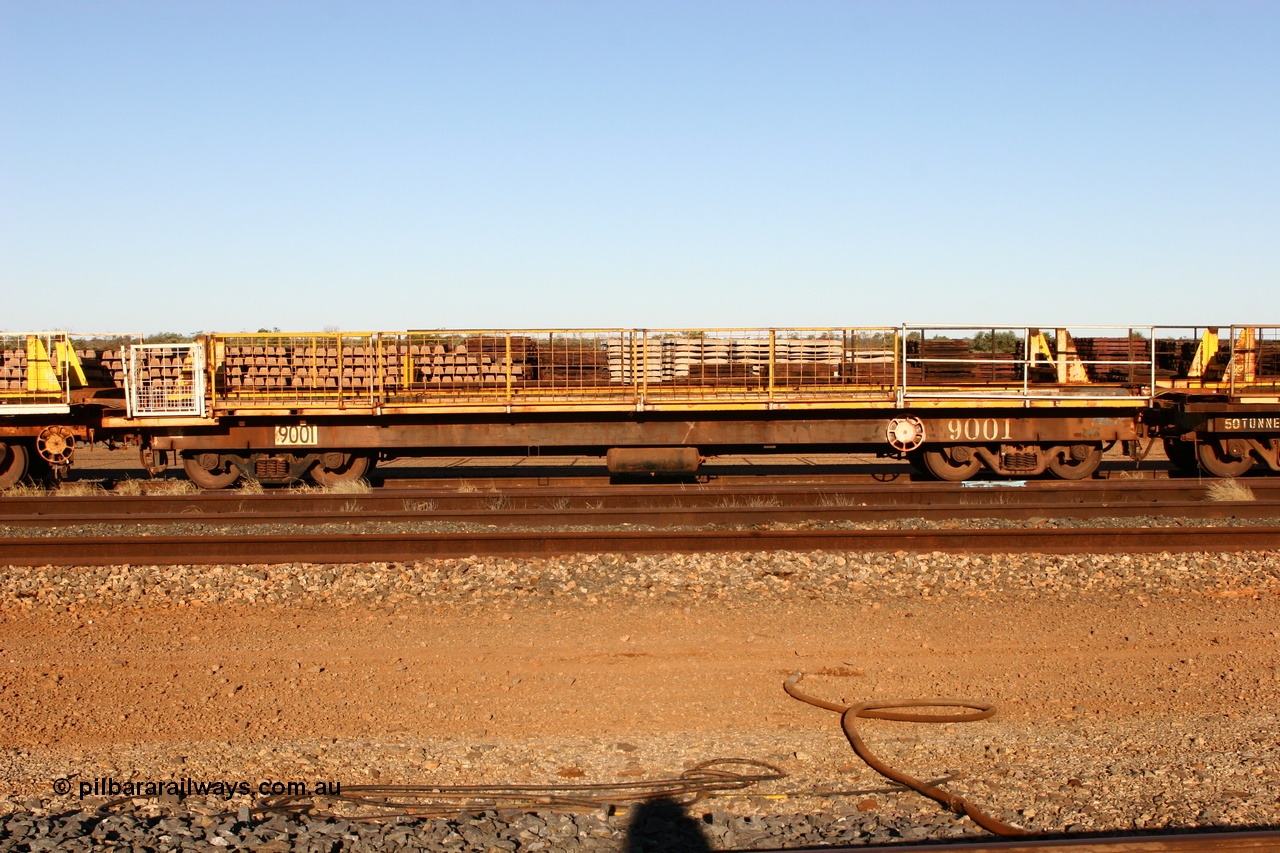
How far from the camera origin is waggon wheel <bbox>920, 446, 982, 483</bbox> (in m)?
15.7

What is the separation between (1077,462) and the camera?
1578cm

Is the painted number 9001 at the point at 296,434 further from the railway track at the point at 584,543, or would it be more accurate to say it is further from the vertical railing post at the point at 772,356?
the vertical railing post at the point at 772,356

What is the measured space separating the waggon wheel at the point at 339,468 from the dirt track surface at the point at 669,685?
6.20m

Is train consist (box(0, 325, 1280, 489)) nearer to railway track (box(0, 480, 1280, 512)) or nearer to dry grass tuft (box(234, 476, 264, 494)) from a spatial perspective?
dry grass tuft (box(234, 476, 264, 494))

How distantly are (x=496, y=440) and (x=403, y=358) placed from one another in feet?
7.28

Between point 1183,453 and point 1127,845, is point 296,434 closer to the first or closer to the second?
point 1127,845

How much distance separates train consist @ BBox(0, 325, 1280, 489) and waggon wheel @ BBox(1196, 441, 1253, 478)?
27mm

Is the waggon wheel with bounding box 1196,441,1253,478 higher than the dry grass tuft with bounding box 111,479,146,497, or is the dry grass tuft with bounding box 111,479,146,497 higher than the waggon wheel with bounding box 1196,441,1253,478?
the waggon wheel with bounding box 1196,441,1253,478

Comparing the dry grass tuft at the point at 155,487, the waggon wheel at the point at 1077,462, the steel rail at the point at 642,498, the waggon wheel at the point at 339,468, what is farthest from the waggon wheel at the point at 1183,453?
the dry grass tuft at the point at 155,487

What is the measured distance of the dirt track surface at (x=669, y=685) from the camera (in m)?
5.18

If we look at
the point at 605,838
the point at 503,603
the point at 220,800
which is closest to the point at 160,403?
the point at 503,603

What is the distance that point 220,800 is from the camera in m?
4.80

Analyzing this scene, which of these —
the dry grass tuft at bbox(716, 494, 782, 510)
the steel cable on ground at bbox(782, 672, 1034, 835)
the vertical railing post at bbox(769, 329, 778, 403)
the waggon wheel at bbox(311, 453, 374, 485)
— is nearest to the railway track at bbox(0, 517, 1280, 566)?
the dry grass tuft at bbox(716, 494, 782, 510)

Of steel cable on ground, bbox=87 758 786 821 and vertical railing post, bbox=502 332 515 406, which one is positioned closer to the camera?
steel cable on ground, bbox=87 758 786 821
